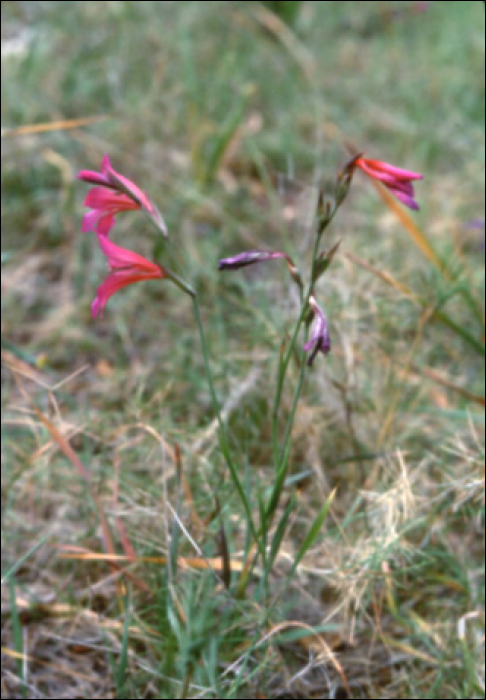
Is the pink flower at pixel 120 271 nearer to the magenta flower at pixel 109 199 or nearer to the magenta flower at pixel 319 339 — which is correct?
the magenta flower at pixel 109 199

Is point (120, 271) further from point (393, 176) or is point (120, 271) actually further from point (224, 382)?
point (224, 382)

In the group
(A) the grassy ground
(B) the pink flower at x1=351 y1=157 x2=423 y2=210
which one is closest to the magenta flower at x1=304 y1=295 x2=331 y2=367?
(B) the pink flower at x1=351 y1=157 x2=423 y2=210

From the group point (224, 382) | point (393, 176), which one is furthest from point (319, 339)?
point (224, 382)

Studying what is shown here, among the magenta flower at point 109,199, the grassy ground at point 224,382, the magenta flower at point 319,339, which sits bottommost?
the grassy ground at point 224,382

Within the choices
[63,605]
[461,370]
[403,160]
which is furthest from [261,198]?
[63,605]

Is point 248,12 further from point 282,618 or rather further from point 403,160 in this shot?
point 282,618

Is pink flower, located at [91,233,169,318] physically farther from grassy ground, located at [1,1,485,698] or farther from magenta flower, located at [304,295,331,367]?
grassy ground, located at [1,1,485,698]

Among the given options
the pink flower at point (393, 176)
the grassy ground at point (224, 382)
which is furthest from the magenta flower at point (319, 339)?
the grassy ground at point (224, 382)
